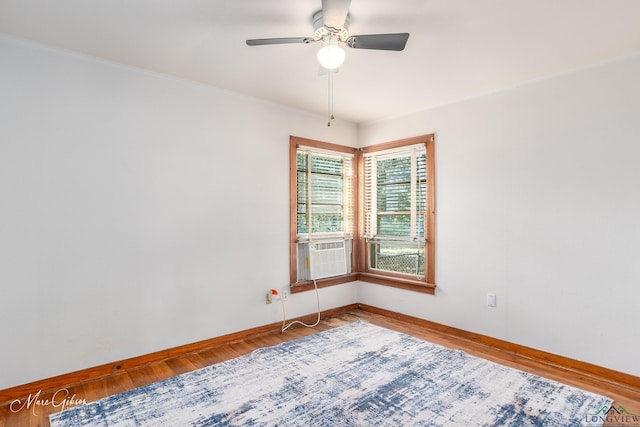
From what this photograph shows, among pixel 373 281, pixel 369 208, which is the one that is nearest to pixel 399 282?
pixel 373 281

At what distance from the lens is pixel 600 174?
271 centimetres

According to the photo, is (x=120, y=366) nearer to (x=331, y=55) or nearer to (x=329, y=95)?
(x=331, y=55)

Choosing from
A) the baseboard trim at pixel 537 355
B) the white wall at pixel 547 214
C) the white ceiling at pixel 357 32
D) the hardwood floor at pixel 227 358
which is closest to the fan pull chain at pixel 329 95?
the white ceiling at pixel 357 32

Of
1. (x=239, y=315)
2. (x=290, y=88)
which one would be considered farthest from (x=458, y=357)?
(x=290, y=88)

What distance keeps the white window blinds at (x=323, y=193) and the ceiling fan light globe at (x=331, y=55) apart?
72.3 inches

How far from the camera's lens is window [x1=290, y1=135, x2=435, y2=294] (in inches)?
155

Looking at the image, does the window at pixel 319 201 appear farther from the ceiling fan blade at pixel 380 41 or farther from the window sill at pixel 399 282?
the ceiling fan blade at pixel 380 41

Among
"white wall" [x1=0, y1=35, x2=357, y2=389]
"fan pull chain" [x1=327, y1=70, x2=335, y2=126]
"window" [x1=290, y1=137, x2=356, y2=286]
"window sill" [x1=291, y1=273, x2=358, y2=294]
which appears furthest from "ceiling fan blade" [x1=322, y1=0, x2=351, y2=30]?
"window sill" [x1=291, y1=273, x2=358, y2=294]

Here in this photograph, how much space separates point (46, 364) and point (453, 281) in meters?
3.64

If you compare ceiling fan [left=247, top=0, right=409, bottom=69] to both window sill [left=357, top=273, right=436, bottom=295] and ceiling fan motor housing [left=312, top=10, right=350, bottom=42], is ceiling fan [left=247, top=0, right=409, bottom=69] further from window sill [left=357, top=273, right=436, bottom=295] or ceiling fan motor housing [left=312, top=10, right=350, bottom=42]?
window sill [left=357, top=273, right=436, bottom=295]

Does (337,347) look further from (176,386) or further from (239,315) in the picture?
(176,386)

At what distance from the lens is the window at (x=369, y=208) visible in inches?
155

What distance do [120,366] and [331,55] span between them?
2869mm

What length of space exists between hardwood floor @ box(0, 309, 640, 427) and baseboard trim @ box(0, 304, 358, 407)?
0.04 metres
